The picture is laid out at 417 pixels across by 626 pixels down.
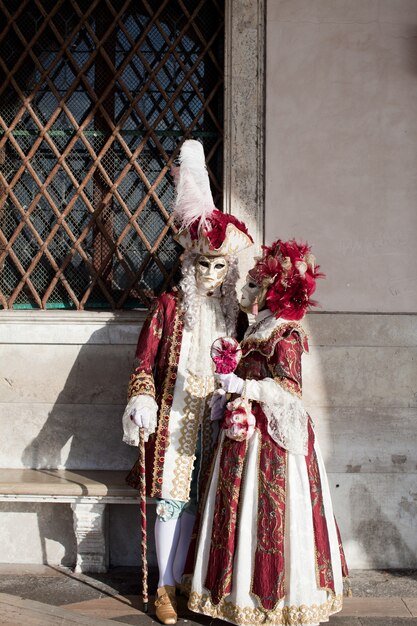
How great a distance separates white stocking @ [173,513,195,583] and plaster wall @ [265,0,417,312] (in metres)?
1.45

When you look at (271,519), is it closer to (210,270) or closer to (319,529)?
(319,529)

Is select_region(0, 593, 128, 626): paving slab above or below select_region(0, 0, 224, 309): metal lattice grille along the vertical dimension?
below

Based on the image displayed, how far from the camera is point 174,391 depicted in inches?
146

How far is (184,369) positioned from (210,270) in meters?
0.51

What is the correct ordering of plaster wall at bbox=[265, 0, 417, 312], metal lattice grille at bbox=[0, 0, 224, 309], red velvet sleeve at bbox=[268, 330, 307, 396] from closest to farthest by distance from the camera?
1. red velvet sleeve at bbox=[268, 330, 307, 396]
2. plaster wall at bbox=[265, 0, 417, 312]
3. metal lattice grille at bbox=[0, 0, 224, 309]

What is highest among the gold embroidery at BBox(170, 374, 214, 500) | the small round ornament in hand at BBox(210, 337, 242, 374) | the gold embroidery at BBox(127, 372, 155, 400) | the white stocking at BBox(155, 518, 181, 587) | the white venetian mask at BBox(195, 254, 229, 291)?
the white venetian mask at BBox(195, 254, 229, 291)

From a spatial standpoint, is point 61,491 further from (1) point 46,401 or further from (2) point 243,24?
(2) point 243,24

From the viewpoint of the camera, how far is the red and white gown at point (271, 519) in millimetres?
3256

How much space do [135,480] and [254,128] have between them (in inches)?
82.7

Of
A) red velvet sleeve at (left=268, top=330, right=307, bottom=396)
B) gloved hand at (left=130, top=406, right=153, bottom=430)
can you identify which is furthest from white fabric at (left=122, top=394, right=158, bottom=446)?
red velvet sleeve at (left=268, top=330, right=307, bottom=396)

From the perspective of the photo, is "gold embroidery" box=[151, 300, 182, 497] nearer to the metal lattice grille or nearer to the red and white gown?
the red and white gown

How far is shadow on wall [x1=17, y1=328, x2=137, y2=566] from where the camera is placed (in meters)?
4.38

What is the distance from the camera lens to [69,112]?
4.53 metres

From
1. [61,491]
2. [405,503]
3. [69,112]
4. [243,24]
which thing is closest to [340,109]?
[243,24]
